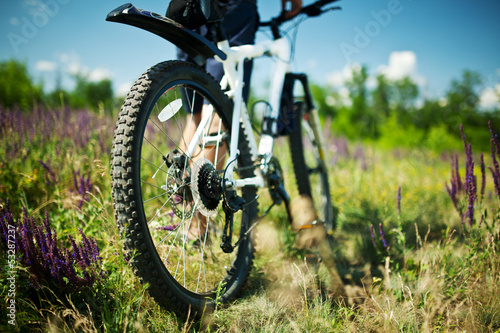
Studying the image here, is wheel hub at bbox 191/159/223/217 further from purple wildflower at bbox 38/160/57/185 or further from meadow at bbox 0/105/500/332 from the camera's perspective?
purple wildflower at bbox 38/160/57/185

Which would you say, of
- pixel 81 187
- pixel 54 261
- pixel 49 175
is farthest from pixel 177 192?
pixel 49 175

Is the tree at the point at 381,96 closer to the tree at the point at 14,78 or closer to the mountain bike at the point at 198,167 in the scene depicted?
the tree at the point at 14,78

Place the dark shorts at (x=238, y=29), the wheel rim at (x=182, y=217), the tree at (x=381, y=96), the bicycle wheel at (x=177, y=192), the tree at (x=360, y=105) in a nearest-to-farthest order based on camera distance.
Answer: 1. the bicycle wheel at (x=177, y=192)
2. the wheel rim at (x=182, y=217)
3. the dark shorts at (x=238, y=29)
4. the tree at (x=360, y=105)
5. the tree at (x=381, y=96)

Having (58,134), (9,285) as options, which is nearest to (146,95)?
(9,285)

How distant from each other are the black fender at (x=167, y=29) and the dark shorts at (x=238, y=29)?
0.49 meters

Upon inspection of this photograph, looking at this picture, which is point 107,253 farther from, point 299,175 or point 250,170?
point 299,175

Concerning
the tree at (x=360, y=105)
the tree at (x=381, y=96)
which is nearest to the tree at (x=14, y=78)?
the tree at (x=360, y=105)

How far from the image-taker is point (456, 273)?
1.55 meters

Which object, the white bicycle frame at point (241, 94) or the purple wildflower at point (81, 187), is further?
the purple wildflower at point (81, 187)

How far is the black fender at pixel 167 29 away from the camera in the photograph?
42.3 inches

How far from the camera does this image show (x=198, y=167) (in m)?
1.34

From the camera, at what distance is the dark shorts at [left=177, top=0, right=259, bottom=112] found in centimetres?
197

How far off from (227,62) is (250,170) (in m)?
0.64

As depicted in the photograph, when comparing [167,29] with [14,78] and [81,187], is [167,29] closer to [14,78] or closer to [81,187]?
[81,187]
